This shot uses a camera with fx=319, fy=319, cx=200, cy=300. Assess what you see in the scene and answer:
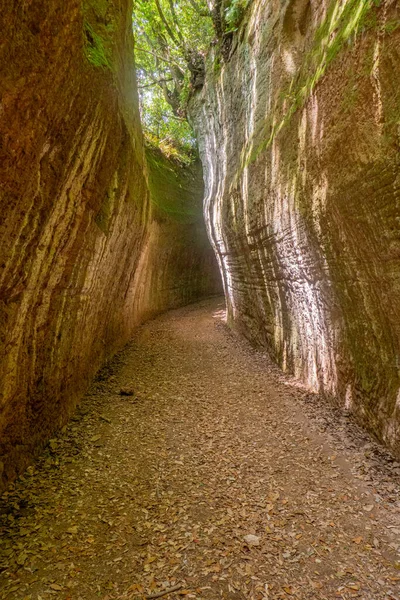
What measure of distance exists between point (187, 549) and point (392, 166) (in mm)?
4351

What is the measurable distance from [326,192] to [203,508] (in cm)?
435

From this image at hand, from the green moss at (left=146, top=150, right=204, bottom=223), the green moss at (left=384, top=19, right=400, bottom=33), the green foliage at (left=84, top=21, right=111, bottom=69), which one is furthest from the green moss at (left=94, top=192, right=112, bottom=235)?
the green moss at (left=146, top=150, right=204, bottom=223)

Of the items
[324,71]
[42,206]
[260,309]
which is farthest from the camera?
[260,309]

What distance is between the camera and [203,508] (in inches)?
139

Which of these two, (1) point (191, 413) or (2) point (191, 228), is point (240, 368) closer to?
(1) point (191, 413)

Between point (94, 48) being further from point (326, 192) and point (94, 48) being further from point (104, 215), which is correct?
point (326, 192)

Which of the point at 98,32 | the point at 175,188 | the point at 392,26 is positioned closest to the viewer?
the point at 392,26

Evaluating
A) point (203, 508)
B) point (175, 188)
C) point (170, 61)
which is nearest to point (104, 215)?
point (203, 508)

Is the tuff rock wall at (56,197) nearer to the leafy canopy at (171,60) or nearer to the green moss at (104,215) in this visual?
the green moss at (104,215)

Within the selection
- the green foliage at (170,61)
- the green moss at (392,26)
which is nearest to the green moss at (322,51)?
the green moss at (392,26)

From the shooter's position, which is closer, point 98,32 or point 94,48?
point 94,48

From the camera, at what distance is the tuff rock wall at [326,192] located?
3580 millimetres

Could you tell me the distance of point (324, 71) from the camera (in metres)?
4.40

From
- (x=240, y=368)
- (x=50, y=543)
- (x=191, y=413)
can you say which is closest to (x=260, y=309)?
(x=240, y=368)
